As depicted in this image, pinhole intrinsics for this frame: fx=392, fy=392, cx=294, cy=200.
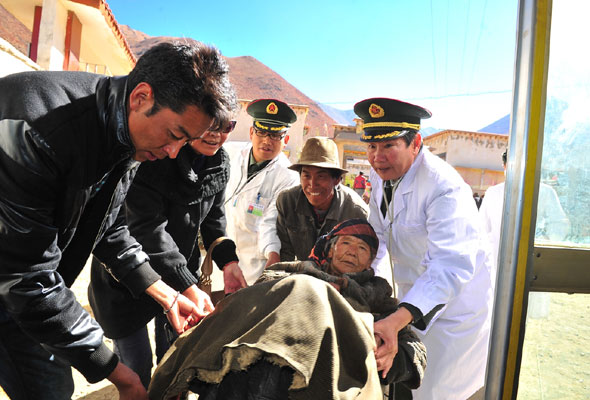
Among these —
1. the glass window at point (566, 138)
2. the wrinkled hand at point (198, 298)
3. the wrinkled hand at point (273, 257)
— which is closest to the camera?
the glass window at point (566, 138)

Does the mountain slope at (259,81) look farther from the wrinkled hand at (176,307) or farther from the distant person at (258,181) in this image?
the wrinkled hand at (176,307)

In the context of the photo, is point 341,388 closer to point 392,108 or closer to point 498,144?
point 392,108

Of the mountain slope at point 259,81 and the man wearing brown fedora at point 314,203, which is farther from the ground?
the mountain slope at point 259,81

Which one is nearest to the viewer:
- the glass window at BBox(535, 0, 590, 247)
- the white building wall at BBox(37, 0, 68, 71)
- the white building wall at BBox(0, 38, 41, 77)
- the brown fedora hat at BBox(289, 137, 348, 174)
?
the glass window at BBox(535, 0, 590, 247)

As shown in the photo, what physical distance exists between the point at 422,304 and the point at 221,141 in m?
1.37

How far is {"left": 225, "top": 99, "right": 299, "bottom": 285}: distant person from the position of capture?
3.54 meters

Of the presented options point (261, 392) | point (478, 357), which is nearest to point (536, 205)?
point (261, 392)

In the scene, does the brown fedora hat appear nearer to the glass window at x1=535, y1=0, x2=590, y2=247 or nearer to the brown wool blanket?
the brown wool blanket

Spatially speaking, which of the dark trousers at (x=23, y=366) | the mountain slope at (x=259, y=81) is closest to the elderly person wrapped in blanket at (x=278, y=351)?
Result: the dark trousers at (x=23, y=366)

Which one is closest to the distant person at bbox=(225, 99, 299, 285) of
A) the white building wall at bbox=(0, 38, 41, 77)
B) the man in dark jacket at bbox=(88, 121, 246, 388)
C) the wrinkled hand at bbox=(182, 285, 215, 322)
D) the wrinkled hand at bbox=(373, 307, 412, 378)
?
the man in dark jacket at bbox=(88, 121, 246, 388)

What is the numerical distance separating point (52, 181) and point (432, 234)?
1758 millimetres

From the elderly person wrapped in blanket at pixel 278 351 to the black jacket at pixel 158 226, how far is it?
58 centimetres

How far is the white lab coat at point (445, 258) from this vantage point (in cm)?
207

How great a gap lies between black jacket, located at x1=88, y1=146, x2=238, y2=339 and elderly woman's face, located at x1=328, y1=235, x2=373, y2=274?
881 millimetres
